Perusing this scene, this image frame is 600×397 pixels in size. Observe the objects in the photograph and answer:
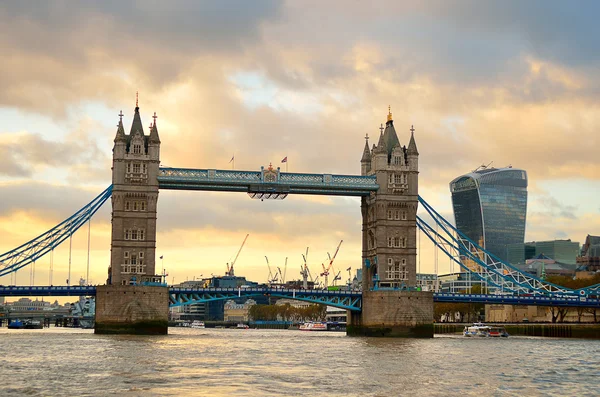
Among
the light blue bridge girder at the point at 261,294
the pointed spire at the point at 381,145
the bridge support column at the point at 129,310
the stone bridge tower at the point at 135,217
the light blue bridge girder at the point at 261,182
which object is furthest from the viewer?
the pointed spire at the point at 381,145

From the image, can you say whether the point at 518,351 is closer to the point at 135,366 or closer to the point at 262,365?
the point at 262,365

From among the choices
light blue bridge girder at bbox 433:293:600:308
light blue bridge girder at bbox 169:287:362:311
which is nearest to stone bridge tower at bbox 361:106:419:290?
light blue bridge girder at bbox 169:287:362:311

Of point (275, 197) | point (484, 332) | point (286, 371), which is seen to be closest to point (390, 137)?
point (275, 197)

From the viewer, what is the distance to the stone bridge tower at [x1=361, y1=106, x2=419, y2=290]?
125562mm

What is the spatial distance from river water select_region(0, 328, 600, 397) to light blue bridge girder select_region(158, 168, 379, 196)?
34.0m

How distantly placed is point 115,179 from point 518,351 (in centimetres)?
5427

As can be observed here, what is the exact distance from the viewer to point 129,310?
112500mm

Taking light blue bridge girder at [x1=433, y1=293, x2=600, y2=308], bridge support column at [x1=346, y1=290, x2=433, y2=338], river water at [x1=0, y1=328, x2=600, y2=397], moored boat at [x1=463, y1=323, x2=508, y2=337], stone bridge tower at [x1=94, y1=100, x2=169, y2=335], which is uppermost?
stone bridge tower at [x1=94, y1=100, x2=169, y2=335]

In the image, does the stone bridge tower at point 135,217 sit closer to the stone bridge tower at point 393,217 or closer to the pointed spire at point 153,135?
the pointed spire at point 153,135

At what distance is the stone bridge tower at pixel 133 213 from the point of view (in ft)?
383

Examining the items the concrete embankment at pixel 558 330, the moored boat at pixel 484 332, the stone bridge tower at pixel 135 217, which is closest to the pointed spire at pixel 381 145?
the stone bridge tower at pixel 135 217

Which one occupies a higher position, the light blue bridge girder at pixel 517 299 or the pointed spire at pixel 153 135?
the pointed spire at pixel 153 135

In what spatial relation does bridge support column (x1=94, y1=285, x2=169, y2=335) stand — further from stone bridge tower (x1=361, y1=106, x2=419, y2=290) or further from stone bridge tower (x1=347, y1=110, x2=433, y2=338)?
stone bridge tower (x1=361, y1=106, x2=419, y2=290)

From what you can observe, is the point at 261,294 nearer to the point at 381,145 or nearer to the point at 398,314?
the point at 398,314
